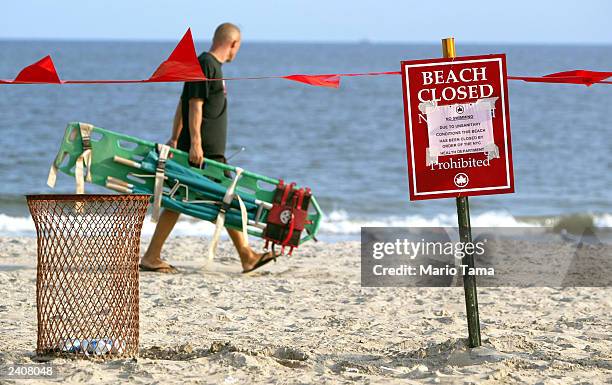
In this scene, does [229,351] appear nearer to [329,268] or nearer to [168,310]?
[168,310]

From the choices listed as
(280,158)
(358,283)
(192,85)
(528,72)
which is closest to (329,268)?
(358,283)

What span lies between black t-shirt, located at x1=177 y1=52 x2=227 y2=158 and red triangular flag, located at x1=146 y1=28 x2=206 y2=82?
5.81 feet

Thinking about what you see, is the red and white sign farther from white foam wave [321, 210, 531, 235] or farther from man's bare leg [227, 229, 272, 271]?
white foam wave [321, 210, 531, 235]

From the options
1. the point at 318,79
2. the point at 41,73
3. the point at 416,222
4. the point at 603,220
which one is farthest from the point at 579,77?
the point at 603,220

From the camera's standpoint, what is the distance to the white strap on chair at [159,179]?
Result: 756 cm

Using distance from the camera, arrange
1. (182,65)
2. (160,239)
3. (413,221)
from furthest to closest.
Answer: (413,221) → (160,239) → (182,65)

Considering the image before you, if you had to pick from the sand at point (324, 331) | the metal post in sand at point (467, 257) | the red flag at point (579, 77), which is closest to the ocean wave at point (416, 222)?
the sand at point (324, 331)

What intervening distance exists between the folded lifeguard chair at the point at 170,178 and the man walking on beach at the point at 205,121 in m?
0.13

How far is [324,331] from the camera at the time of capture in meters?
5.95

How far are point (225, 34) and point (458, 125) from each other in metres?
3.21

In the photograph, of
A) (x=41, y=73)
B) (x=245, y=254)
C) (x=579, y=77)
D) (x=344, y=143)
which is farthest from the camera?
(x=344, y=143)

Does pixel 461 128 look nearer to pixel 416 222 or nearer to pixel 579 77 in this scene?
pixel 579 77

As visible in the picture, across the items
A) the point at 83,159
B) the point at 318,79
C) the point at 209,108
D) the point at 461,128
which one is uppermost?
the point at 209,108

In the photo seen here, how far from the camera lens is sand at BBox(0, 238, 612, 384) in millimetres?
4652
